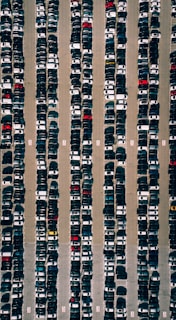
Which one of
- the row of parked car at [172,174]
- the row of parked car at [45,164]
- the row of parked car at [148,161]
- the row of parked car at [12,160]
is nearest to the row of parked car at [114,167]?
the row of parked car at [148,161]

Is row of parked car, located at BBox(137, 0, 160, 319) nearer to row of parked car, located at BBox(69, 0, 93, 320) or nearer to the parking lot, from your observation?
the parking lot

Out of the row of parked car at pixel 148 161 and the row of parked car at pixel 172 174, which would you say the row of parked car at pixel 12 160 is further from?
the row of parked car at pixel 172 174

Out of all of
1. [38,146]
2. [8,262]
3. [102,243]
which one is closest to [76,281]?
[102,243]

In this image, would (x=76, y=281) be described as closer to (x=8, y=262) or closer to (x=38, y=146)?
(x=8, y=262)

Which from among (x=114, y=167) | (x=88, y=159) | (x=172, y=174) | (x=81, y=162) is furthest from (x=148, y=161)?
(x=81, y=162)

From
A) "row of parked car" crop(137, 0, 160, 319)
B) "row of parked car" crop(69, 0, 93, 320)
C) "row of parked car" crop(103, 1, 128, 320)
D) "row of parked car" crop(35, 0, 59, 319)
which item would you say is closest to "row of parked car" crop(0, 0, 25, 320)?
"row of parked car" crop(35, 0, 59, 319)

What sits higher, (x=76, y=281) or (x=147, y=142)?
(x=147, y=142)

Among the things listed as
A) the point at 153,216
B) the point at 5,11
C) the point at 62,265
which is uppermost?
the point at 5,11
